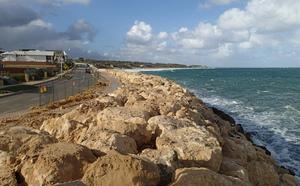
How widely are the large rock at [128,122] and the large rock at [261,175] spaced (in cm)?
294

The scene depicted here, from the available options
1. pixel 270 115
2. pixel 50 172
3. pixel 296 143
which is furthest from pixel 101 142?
pixel 270 115

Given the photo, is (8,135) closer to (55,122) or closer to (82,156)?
(82,156)

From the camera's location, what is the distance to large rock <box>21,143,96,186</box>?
6.06 metres

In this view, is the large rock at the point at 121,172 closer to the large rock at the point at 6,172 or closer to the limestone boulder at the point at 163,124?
the large rock at the point at 6,172

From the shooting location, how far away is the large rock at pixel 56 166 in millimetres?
6059

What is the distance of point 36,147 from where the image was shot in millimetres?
6980

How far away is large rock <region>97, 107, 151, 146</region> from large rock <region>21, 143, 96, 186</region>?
2.80 m

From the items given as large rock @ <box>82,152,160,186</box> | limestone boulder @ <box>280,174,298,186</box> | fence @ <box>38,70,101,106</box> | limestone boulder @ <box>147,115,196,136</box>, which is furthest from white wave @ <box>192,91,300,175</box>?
fence @ <box>38,70,101,106</box>

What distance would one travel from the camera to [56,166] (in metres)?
6.14

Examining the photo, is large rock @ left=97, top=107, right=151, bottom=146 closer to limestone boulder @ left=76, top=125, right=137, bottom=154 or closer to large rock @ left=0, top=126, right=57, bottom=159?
limestone boulder @ left=76, top=125, right=137, bottom=154

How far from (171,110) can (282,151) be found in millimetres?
8245

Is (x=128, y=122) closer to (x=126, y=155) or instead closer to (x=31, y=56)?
(x=126, y=155)

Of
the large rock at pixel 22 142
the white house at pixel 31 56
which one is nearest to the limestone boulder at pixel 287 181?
the large rock at pixel 22 142

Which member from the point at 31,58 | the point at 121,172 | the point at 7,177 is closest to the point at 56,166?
the point at 7,177
